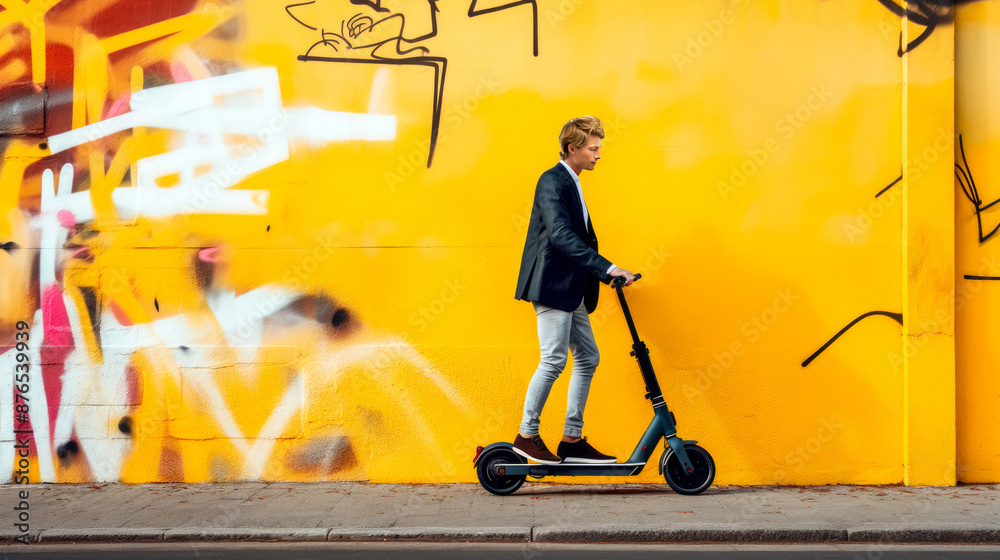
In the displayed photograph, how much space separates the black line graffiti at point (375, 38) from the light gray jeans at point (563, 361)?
1.40 metres

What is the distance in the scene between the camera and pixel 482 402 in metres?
5.55

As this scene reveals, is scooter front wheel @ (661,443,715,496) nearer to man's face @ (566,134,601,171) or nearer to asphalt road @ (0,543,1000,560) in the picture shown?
asphalt road @ (0,543,1000,560)

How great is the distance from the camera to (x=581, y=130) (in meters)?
5.07

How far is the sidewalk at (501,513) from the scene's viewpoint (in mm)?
4285

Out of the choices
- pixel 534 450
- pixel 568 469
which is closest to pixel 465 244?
pixel 534 450

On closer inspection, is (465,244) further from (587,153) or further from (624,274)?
(624,274)

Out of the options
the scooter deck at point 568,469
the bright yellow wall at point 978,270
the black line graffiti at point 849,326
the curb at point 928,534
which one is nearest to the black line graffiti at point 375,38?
the scooter deck at point 568,469

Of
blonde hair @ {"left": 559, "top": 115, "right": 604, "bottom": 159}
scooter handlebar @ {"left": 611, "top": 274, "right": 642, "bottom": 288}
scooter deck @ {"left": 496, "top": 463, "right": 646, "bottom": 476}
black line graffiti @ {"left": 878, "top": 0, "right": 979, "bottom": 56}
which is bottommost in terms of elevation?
scooter deck @ {"left": 496, "top": 463, "right": 646, "bottom": 476}

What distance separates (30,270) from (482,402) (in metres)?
3.09

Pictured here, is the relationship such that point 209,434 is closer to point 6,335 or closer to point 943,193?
point 6,335

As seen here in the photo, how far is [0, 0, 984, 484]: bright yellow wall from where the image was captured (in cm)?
551

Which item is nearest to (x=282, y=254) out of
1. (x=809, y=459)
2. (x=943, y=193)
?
(x=809, y=459)

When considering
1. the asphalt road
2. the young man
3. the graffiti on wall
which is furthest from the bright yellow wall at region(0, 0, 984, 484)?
the asphalt road

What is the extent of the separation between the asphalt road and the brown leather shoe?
0.80m
